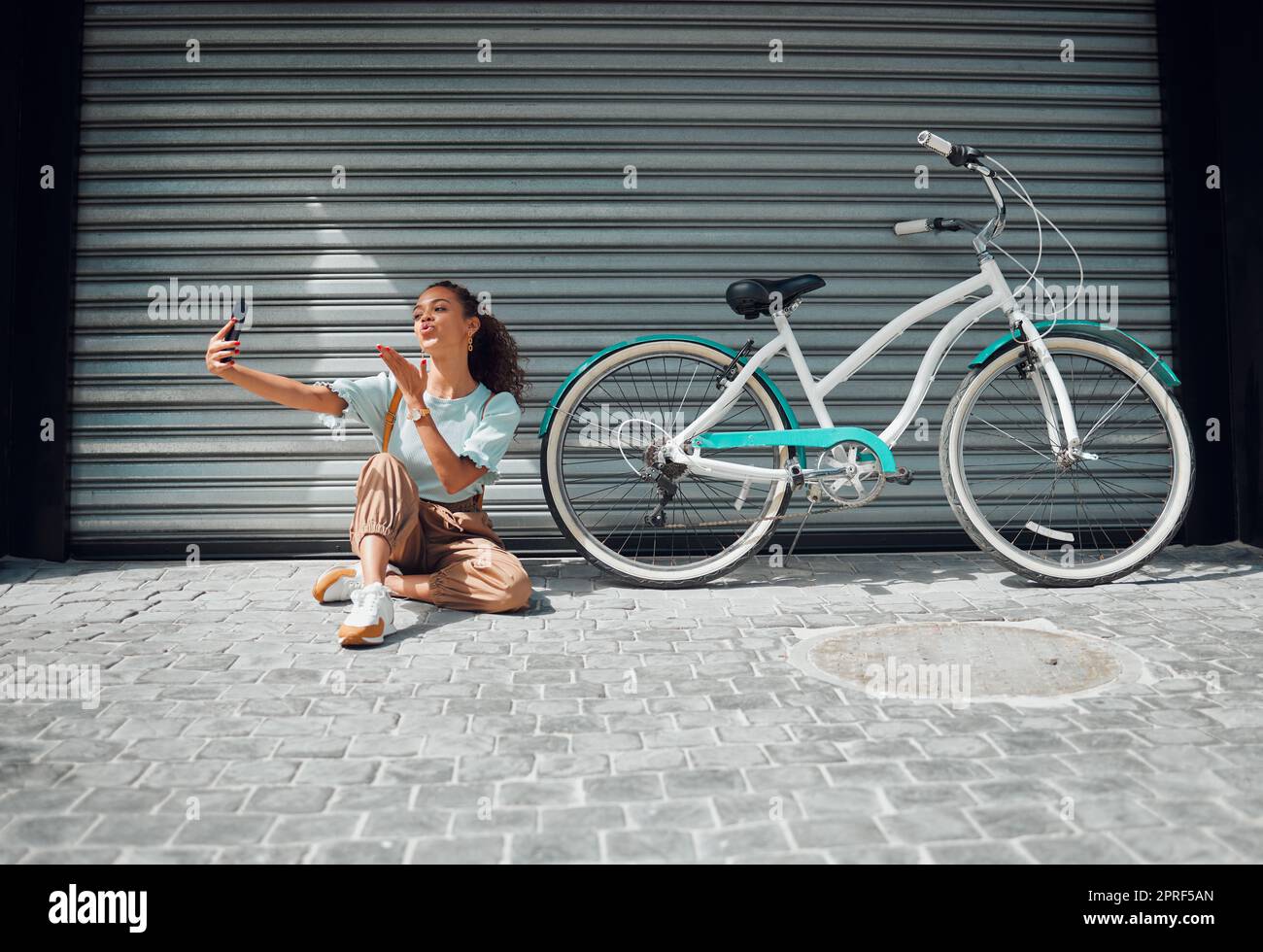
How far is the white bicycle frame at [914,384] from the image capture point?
533 centimetres

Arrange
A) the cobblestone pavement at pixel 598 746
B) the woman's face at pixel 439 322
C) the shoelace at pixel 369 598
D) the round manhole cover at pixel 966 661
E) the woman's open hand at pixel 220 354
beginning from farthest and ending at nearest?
the woman's face at pixel 439 322
the woman's open hand at pixel 220 354
the shoelace at pixel 369 598
the round manhole cover at pixel 966 661
the cobblestone pavement at pixel 598 746

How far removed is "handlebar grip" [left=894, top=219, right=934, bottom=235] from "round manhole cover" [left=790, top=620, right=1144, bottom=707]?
7.64 feet

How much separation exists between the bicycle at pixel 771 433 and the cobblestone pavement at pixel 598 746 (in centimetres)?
62

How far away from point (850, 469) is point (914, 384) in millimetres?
637

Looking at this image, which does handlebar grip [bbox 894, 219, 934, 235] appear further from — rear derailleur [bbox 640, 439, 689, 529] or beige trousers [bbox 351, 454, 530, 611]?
beige trousers [bbox 351, 454, 530, 611]

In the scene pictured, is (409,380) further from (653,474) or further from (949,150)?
(949,150)

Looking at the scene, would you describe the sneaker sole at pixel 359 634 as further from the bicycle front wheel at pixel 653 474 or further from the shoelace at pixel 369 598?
the bicycle front wheel at pixel 653 474

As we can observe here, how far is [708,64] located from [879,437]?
2.63m

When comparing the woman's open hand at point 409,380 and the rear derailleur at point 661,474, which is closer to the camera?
the woman's open hand at point 409,380

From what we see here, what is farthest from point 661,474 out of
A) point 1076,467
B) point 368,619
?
point 1076,467

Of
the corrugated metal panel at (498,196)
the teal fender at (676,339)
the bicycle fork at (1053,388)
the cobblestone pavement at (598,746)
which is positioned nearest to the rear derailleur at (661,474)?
the teal fender at (676,339)

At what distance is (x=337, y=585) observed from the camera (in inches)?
197

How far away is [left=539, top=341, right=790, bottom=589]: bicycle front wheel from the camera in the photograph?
545cm
